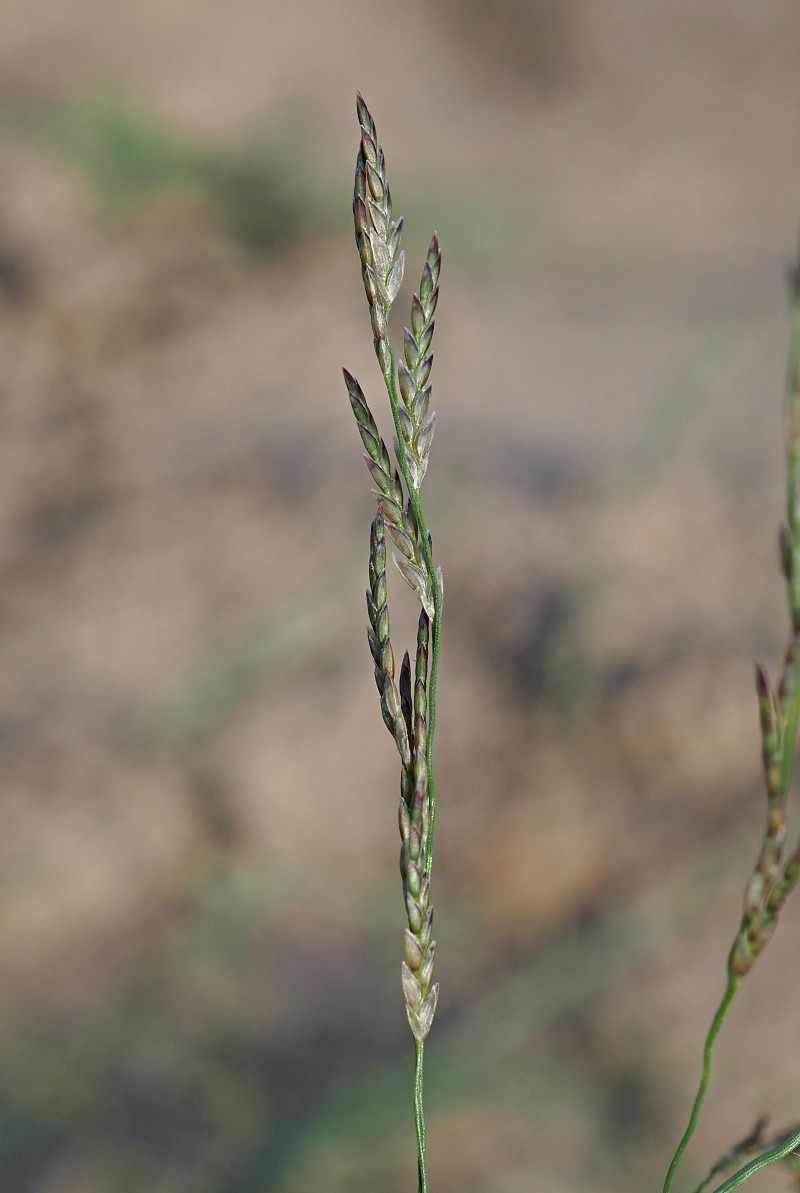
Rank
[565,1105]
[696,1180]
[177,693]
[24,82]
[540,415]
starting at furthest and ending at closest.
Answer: [24,82] < [540,415] < [177,693] < [565,1105] < [696,1180]

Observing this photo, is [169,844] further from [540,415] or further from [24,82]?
[24,82]

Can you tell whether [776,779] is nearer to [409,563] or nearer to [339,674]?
[409,563]

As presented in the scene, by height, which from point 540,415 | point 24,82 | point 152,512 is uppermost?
point 24,82

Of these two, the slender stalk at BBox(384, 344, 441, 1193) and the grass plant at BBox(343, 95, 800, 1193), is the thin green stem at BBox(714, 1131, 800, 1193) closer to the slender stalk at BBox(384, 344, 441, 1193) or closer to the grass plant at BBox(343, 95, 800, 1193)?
the grass plant at BBox(343, 95, 800, 1193)

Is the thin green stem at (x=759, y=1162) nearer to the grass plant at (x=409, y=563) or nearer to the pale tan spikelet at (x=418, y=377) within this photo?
the grass plant at (x=409, y=563)

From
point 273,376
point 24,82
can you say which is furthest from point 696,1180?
point 24,82

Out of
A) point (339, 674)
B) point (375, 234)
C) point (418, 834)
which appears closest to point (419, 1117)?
point (418, 834)

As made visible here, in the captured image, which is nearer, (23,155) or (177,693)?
(177,693)

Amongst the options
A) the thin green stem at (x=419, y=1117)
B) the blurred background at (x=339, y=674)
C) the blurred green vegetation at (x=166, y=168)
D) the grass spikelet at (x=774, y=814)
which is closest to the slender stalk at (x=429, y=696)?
the thin green stem at (x=419, y=1117)
